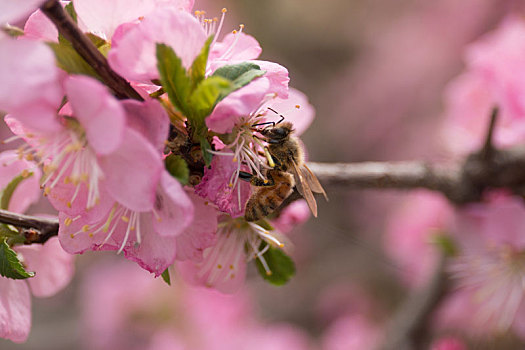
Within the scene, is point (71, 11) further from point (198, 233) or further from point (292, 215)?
point (292, 215)

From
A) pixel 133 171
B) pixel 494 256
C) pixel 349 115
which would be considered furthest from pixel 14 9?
pixel 349 115

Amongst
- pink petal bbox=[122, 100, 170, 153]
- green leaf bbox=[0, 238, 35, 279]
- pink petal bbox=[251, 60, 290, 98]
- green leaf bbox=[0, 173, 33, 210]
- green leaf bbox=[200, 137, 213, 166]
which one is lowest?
green leaf bbox=[0, 238, 35, 279]

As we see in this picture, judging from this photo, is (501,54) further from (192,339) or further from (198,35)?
(192,339)

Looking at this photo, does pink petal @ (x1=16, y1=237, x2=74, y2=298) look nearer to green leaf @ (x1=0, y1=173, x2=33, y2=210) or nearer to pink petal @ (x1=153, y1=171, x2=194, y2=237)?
green leaf @ (x1=0, y1=173, x2=33, y2=210)

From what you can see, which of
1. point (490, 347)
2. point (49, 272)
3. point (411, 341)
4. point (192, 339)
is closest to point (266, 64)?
point (49, 272)

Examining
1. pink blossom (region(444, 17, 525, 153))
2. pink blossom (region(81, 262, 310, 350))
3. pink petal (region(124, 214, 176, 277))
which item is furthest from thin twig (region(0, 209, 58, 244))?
pink blossom (region(81, 262, 310, 350))

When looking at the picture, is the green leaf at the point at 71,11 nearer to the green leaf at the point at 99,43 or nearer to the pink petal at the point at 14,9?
the green leaf at the point at 99,43
